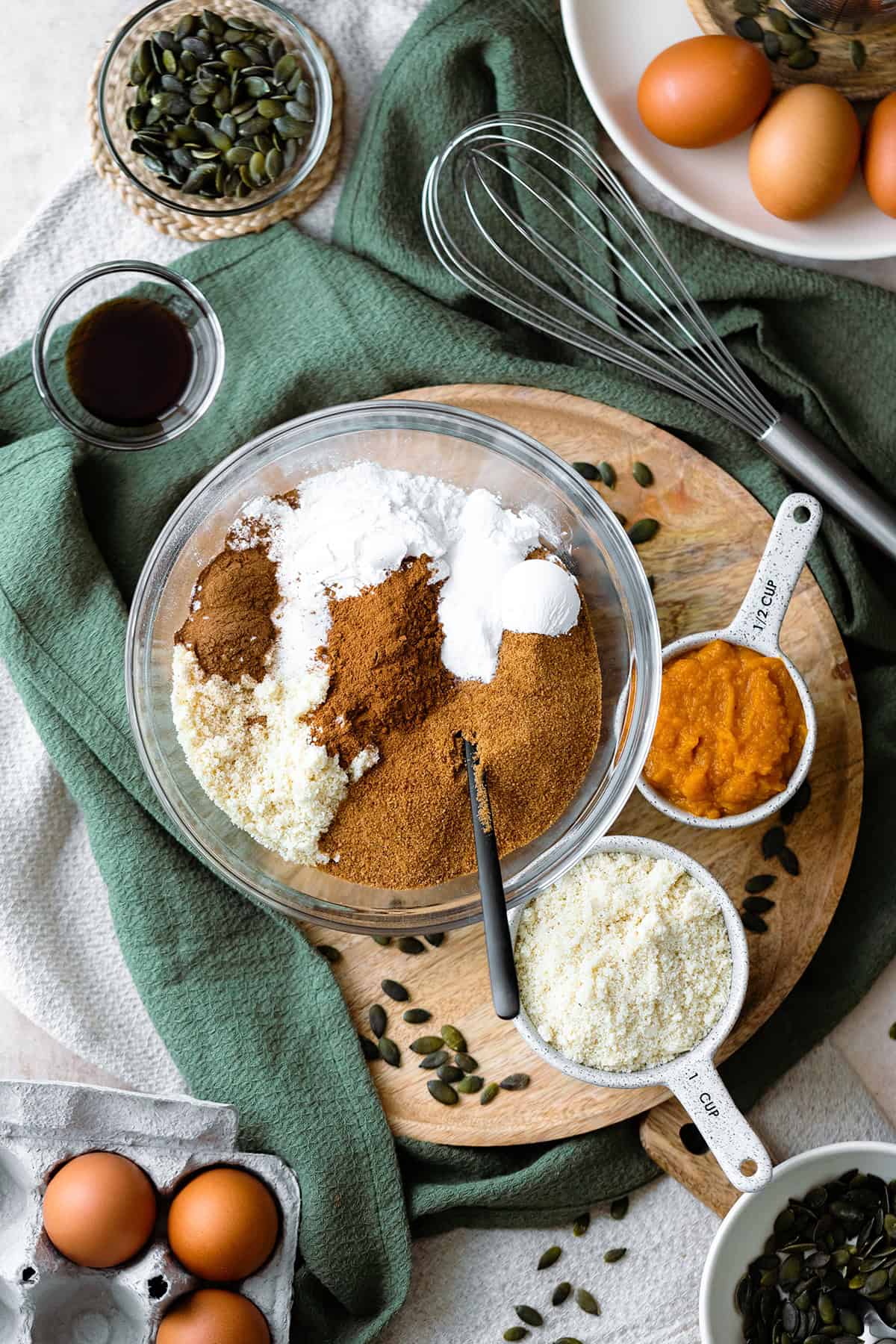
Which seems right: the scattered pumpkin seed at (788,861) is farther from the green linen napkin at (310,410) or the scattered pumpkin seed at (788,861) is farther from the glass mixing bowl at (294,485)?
the glass mixing bowl at (294,485)

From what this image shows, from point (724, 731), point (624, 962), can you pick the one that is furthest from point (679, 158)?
point (624, 962)

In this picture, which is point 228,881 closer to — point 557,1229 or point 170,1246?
point 170,1246

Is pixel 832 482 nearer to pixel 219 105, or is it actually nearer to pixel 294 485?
pixel 294 485

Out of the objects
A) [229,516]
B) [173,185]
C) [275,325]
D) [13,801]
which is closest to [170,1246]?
[13,801]

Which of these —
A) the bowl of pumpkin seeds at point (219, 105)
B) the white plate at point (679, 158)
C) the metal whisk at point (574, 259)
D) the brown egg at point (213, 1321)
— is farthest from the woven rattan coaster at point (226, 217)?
the brown egg at point (213, 1321)

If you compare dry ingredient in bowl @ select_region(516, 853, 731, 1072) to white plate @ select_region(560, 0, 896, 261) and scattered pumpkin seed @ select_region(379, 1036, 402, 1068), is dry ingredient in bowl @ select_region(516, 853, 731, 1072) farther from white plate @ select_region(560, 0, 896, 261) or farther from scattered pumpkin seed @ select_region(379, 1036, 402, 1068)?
white plate @ select_region(560, 0, 896, 261)

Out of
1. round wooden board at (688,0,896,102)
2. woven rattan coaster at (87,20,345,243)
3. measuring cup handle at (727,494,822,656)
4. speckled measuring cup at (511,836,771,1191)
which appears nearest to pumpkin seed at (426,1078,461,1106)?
speckled measuring cup at (511,836,771,1191)
